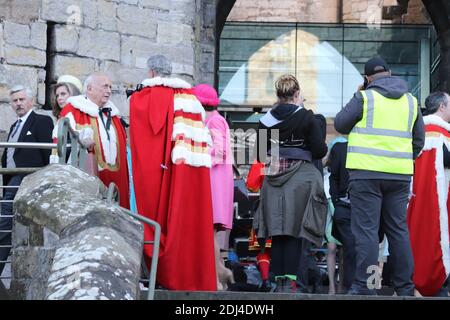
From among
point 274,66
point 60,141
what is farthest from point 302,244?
point 274,66

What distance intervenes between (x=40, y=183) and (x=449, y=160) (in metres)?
3.79

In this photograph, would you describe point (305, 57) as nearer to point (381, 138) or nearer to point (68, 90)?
point (68, 90)

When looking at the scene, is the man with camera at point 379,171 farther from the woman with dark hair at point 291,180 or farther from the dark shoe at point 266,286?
the dark shoe at point 266,286

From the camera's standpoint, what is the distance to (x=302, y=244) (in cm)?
869

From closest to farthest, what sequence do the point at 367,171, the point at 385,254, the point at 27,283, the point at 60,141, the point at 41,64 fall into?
the point at 27,283, the point at 60,141, the point at 367,171, the point at 385,254, the point at 41,64

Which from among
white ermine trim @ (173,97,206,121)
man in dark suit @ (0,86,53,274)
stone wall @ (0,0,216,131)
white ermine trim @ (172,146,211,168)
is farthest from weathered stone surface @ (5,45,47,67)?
white ermine trim @ (172,146,211,168)

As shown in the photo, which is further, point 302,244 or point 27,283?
point 302,244

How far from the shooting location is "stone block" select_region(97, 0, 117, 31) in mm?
11555

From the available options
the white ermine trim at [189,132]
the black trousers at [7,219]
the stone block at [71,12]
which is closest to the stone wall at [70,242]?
the white ermine trim at [189,132]

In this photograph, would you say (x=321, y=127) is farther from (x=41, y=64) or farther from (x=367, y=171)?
(x=41, y=64)

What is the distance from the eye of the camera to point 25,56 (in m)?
11.1

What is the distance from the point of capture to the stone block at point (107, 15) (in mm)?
11555

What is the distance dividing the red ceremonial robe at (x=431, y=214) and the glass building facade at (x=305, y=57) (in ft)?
47.0
